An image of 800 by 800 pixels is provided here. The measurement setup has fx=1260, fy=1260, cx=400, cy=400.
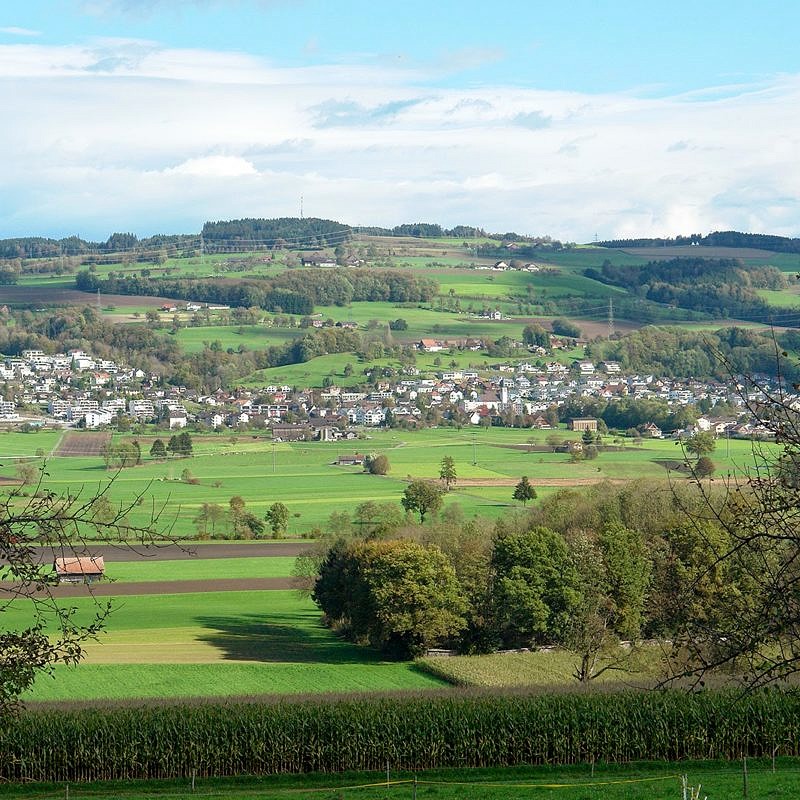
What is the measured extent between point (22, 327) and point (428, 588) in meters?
159

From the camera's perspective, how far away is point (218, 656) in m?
42.9

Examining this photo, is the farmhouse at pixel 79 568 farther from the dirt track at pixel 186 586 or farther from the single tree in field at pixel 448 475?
the single tree in field at pixel 448 475

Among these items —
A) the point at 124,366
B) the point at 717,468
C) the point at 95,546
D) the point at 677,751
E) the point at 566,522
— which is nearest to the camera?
the point at 677,751

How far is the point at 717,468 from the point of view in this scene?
93.3m

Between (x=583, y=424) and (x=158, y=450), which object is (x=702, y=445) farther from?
(x=583, y=424)

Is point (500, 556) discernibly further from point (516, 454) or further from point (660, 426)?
point (660, 426)

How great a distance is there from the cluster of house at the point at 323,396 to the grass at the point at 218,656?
245ft

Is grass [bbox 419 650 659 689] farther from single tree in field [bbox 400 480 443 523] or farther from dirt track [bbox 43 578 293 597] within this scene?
single tree in field [bbox 400 480 443 523]

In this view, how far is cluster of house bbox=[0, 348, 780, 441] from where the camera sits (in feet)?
466

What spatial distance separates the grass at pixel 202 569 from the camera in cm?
6119

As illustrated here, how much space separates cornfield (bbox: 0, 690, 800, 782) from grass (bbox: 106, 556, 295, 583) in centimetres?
3181

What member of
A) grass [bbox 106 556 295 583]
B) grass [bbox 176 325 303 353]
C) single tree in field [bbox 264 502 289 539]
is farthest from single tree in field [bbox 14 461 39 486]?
grass [bbox 176 325 303 353]

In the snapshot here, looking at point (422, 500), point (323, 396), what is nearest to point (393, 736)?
point (422, 500)

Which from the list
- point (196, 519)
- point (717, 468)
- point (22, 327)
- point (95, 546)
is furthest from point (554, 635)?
point (22, 327)
